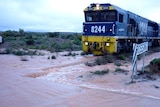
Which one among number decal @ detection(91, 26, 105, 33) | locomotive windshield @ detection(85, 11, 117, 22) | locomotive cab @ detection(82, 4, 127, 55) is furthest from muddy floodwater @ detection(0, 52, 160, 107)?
locomotive windshield @ detection(85, 11, 117, 22)

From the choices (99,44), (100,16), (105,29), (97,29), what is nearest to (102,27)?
(105,29)

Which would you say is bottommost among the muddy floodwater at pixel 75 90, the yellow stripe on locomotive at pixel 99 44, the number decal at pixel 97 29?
the muddy floodwater at pixel 75 90

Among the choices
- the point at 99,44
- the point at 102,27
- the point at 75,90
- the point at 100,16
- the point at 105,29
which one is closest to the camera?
the point at 75,90

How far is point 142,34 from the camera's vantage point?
2505 cm

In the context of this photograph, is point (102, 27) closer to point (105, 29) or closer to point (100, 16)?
point (105, 29)

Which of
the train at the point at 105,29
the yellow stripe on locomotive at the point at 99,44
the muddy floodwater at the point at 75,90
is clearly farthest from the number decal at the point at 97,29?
the muddy floodwater at the point at 75,90

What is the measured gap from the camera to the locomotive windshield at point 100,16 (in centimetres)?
1852

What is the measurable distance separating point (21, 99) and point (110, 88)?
3350mm

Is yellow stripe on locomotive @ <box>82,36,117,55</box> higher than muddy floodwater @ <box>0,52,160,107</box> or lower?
higher

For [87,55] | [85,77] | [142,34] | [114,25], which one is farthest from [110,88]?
[142,34]

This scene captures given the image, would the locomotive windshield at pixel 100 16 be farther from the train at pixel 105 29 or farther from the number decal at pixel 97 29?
the number decal at pixel 97 29

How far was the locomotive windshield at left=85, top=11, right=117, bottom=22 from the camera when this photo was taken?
1852 centimetres

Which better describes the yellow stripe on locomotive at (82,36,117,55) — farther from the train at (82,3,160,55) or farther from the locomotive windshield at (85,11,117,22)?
the locomotive windshield at (85,11,117,22)

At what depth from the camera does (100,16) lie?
62.5 feet
